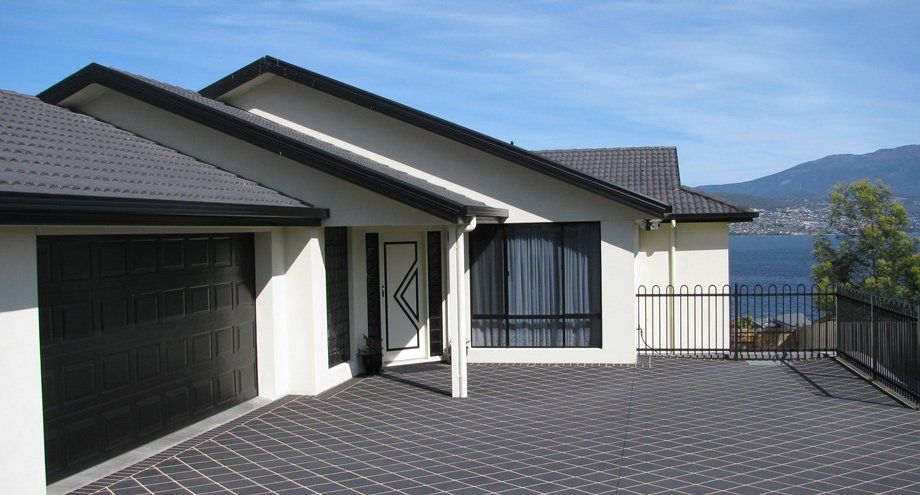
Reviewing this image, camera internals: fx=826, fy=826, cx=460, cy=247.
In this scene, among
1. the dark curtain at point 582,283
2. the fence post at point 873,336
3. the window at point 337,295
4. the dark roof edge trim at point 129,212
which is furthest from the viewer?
the dark curtain at point 582,283

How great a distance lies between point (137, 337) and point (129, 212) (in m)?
1.70

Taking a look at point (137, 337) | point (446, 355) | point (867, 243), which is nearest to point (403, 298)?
point (446, 355)

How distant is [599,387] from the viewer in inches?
477

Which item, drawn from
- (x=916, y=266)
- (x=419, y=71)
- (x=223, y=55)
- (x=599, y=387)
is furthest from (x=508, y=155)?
(x=916, y=266)

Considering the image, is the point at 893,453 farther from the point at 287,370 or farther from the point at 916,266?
the point at 916,266

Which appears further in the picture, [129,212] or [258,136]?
[258,136]

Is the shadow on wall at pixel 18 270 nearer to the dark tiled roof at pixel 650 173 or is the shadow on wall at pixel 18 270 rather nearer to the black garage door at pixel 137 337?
the black garage door at pixel 137 337

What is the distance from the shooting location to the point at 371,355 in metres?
13.4

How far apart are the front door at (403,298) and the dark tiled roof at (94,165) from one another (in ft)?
9.71

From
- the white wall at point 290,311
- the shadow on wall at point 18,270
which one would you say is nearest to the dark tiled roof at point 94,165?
the shadow on wall at point 18,270

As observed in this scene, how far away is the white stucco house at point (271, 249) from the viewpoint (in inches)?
292

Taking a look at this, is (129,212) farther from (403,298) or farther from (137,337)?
(403,298)

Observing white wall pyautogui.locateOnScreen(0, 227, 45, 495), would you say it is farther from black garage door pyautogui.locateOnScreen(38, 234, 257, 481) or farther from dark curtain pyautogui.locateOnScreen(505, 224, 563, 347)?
dark curtain pyautogui.locateOnScreen(505, 224, 563, 347)

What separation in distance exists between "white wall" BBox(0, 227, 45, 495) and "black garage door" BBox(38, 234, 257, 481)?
414mm
